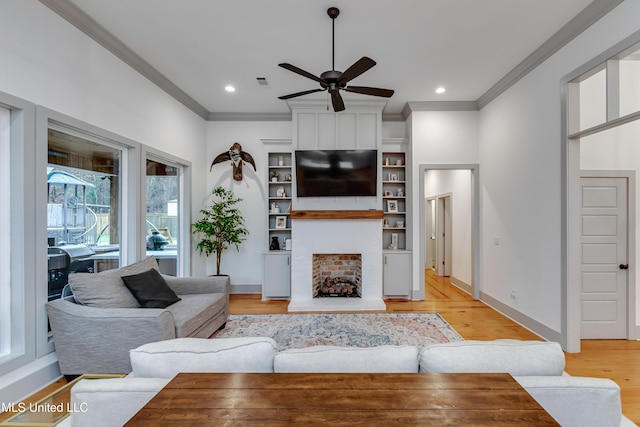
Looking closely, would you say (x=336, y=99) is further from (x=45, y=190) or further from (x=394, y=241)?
(x=394, y=241)

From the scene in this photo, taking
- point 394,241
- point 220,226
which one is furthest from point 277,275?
point 394,241

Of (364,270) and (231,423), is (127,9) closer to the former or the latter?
(231,423)

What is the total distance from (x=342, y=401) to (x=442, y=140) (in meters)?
4.86

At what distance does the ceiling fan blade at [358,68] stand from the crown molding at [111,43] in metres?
2.41

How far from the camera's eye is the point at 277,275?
5090mm

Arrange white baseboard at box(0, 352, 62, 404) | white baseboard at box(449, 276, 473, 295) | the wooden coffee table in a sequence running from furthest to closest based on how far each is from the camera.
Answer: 1. white baseboard at box(449, 276, 473, 295)
2. white baseboard at box(0, 352, 62, 404)
3. the wooden coffee table

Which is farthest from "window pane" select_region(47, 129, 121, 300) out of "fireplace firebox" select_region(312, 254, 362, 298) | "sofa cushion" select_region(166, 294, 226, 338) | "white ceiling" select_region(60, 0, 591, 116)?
"fireplace firebox" select_region(312, 254, 362, 298)

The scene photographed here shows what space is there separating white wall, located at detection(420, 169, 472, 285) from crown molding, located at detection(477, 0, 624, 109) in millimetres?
1725

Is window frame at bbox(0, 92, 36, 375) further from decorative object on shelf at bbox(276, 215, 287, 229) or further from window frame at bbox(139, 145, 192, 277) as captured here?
decorative object on shelf at bbox(276, 215, 287, 229)

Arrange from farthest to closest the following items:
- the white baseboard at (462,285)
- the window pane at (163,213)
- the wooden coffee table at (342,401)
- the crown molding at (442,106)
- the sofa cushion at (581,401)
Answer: the white baseboard at (462,285) < the crown molding at (442,106) < the window pane at (163,213) < the sofa cushion at (581,401) < the wooden coffee table at (342,401)

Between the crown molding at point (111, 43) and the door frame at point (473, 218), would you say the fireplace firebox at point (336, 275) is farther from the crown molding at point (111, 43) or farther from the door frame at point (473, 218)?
the crown molding at point (111, 43)

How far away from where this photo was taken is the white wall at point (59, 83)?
87.2 inches

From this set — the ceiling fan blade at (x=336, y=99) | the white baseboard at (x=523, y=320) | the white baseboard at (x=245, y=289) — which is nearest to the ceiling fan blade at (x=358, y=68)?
the ceiling fan blade at (x=336, y=99)

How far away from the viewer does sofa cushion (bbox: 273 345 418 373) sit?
4.17ft
